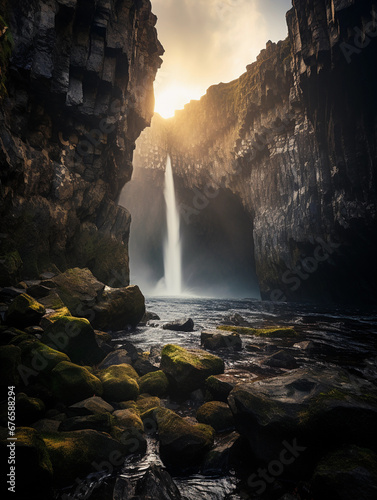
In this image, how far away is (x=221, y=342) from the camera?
905cm

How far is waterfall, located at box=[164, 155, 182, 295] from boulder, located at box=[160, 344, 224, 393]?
50.0 meters

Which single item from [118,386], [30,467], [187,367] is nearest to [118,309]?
[187,367]

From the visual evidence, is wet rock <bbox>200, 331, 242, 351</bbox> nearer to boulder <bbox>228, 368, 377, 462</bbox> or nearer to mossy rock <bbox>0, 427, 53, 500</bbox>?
boulder <bbox>228, 368, 377, 462</bbox>

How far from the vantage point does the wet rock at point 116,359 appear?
600 centimetres

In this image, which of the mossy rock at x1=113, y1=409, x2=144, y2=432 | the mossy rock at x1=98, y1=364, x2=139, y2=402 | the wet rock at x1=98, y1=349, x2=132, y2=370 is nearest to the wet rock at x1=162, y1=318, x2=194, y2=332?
the wet rock at x1=98, y1=349, x2=132, y2=370

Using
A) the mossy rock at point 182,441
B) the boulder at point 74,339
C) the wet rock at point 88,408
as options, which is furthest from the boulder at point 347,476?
the boulder at point 74,339

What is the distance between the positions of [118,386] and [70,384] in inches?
39.1

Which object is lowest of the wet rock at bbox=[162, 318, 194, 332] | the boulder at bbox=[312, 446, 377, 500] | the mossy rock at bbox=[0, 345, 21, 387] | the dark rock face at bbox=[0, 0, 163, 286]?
the wet rock at bbox=[162, 318, 194, 332]

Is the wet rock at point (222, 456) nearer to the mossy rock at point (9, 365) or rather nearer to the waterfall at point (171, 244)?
the mossy rock at point (9, 365)

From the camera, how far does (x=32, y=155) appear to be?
12.7 meters

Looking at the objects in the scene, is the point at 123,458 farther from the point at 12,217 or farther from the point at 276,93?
the point at 276,93

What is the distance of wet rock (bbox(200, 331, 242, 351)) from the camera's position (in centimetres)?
895

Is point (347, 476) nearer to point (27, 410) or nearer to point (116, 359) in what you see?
point (27, 410)

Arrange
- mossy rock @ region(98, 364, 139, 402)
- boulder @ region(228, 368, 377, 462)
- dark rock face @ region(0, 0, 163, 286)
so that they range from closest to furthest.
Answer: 1. boulder @ region(228, 368, 377, 462)
2. mossy rock @ region(98, 364, 139, 402)
3. dark rock face @ region(0, 0, 163, 286)
